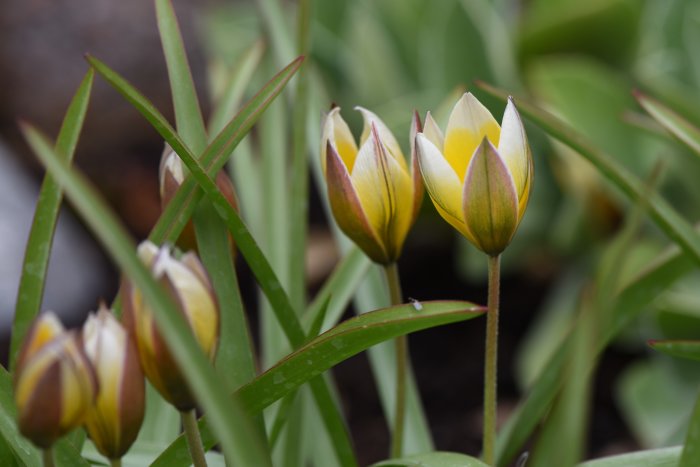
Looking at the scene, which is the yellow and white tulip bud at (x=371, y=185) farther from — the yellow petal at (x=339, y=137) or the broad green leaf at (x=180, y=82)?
the broad green leaf at (x=180, y=82)

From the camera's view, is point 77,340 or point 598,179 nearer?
point 77,340

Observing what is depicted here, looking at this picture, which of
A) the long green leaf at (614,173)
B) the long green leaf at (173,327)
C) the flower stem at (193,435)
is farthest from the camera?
the long green leaf at (614,173)

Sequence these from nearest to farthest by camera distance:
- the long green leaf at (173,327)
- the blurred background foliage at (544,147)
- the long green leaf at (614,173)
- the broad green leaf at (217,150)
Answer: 1. the long green leaf at (173,327)
2. the broad green leaf at (217,150)
3. the long green leaf at (614,173)
4. the blurred background foliage at (544,147)

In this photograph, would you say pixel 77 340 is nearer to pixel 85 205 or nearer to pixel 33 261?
pixel 85 205

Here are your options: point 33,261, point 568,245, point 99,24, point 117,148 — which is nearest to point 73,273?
point 117,148

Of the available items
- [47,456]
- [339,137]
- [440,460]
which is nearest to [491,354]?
[440,460]

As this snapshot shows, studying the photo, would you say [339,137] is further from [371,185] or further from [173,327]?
[173,327]

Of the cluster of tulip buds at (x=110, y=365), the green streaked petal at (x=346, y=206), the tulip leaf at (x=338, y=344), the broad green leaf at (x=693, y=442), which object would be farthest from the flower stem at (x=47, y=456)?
the broad green leaf at (x=693, y=442)
